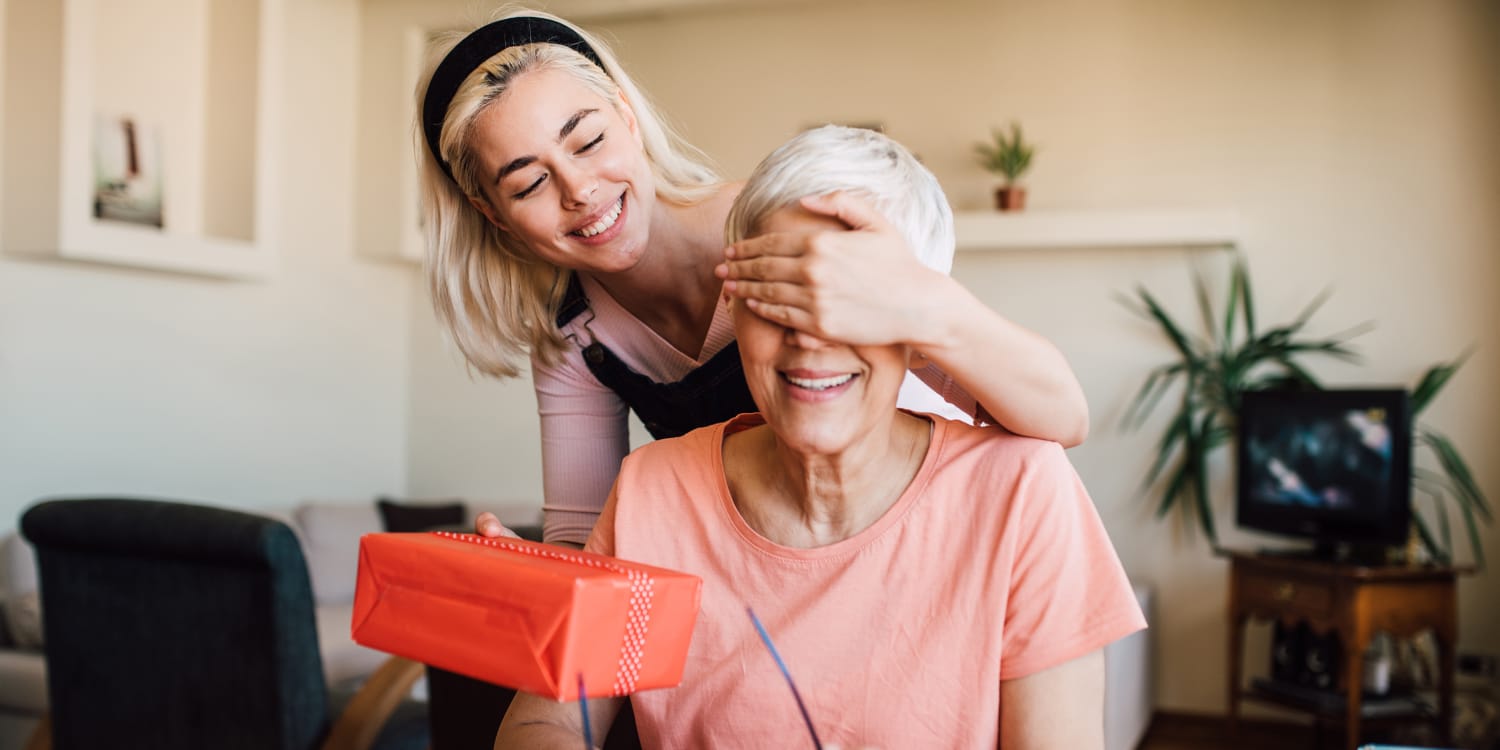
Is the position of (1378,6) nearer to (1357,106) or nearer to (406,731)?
(1357,106)

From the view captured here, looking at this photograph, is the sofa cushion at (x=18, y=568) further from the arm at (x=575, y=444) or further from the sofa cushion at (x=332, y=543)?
the arm at (x=575, y=444)

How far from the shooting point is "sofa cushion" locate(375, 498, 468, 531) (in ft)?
16.7

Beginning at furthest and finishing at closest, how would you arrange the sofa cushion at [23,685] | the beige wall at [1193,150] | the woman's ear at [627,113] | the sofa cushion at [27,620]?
the beige wall at [1193,150]
the sofa cushion at [27,620]
the sofa cushion at [23,685]
the woman's ear at [627,113]

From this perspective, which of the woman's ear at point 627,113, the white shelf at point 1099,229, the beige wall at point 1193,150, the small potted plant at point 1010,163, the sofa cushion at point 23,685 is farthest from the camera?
the small potted plant at point 1010,163

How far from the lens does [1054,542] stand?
116cm

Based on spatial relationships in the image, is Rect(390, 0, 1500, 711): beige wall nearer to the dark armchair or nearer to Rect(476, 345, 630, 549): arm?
the dark armchair

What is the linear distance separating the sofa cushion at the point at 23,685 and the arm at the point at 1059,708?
3112 mm

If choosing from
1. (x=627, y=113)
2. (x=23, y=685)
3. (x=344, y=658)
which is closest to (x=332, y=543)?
(x=344, y=658)

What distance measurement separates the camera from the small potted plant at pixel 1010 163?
4559mm

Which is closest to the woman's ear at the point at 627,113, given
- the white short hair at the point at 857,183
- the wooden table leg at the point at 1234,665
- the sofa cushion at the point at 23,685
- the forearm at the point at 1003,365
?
the white short hair at the point at 857,183

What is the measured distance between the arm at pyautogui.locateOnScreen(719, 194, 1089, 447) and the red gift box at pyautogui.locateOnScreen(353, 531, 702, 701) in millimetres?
269

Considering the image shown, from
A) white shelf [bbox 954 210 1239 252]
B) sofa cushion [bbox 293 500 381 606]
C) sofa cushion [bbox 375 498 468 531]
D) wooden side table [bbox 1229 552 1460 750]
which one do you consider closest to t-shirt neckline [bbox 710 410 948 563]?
wooden side table [bbox 1229 552 1460 750]

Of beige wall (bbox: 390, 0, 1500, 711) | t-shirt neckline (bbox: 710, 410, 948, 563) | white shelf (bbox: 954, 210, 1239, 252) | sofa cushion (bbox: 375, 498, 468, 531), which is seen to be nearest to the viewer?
t-shirt neckline (bbox: 710, 410, 948, 563)

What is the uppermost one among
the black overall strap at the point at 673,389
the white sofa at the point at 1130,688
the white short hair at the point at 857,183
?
the white short hair at the point at 857,183
